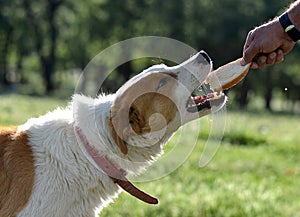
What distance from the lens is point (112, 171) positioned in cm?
454

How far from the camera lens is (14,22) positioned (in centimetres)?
4822

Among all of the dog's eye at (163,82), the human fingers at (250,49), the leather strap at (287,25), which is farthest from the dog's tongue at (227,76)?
the leather strap at (287,25)

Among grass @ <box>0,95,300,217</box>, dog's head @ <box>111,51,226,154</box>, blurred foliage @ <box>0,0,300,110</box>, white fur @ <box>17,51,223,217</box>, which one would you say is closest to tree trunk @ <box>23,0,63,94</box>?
blurred foliage @ <box>0,0,300,110</box>

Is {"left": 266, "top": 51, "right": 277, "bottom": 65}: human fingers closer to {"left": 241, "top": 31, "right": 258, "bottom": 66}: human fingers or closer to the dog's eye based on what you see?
{"left": 241, "top": 31, "right": 258, "bottom": 66}: human fingers

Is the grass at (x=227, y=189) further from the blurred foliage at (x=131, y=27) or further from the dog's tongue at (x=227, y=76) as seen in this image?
the blurred foliage at (x=131, y=27)

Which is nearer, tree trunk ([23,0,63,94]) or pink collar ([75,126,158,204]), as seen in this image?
pink collar ([75,126,158,204])

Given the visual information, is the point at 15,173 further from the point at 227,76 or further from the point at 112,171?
the point at 227,76

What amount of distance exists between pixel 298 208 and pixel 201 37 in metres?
39.6

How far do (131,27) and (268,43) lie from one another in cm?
4306

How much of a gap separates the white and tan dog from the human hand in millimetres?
656

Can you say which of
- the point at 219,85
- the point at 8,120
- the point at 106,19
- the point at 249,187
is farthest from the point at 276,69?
the point at 219,85

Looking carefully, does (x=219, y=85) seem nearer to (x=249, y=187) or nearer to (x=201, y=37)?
(x=249, y=187)

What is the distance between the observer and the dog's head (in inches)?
173

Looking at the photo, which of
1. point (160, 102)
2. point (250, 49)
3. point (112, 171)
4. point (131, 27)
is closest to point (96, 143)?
point (112, 171)
